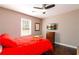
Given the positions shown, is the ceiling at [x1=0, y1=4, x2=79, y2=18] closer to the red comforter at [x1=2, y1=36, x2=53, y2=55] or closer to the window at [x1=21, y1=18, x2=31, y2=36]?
the window at [x1=21, y1=18, x2=31, y2=36]

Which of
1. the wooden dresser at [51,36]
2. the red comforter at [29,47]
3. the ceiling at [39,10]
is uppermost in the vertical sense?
the ceiling at [39,10]

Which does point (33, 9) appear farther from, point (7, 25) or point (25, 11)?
point (7, 25)

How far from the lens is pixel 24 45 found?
1438 mm

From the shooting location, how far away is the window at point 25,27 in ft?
4.95

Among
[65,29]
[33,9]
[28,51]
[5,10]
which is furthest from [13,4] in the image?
[65,29]

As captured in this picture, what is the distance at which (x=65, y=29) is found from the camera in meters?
1.54

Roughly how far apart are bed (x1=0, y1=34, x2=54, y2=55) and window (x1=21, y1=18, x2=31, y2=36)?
0.24ft

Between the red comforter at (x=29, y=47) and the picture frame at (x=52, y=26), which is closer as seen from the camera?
the red comforter at (x=29, y=47)

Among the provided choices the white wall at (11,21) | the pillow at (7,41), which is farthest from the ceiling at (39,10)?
the pillow at (7,41)

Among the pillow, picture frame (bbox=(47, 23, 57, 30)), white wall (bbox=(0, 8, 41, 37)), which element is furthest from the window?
picture frame (bbox=(47, 23, 57, 30))

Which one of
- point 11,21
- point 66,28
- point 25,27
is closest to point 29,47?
point 25,27

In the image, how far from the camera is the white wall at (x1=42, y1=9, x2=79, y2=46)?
4.91 feet

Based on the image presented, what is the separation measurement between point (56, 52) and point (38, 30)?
1.34 ft

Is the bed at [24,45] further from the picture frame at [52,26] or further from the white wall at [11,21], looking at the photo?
the picture frame at [52,26]
